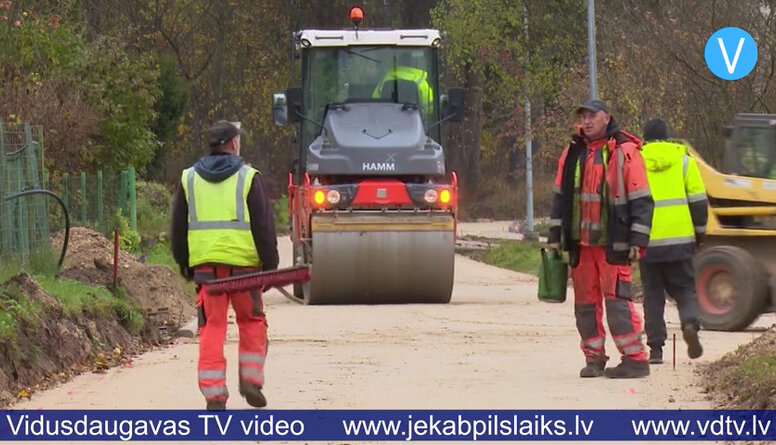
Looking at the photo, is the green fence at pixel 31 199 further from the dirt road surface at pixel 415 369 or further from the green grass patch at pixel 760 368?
the green grass patch at pixel 760 368

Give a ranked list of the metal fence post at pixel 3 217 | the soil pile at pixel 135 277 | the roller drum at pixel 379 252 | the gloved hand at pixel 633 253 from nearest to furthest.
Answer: the gloved hand at pixel 633 253 → the metal fence post at pixel 3 217 → the soil pile at pixel 135 277 → the roller drum at pixel 379 252

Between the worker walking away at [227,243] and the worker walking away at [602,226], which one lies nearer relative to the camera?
the worker walking away at [227,243]

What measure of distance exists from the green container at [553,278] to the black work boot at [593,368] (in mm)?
831

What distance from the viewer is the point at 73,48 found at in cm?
3209

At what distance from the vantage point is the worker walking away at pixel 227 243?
1205 centimetres

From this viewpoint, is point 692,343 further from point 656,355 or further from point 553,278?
point 553,278

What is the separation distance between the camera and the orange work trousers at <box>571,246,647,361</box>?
13.8m

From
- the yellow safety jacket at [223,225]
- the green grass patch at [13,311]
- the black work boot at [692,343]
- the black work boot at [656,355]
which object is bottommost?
the black work boot at [656,355]

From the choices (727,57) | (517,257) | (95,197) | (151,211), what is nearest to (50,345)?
(95,197)

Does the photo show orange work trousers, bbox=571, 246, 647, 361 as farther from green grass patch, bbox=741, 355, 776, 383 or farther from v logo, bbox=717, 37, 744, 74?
v logo, bbox=717, 37, 744, 74

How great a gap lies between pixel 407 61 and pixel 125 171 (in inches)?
336

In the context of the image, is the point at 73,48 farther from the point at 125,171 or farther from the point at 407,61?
the point at 407,61

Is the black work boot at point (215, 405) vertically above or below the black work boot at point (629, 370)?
above

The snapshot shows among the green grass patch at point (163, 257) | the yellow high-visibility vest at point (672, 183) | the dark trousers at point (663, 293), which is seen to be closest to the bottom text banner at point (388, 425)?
the dark trousers at point (663, 293)
